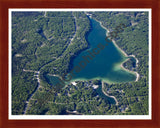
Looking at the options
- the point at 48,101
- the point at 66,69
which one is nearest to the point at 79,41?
the point at 66,69

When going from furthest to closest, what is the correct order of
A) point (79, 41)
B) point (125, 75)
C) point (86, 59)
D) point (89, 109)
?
point (79, 41)
point (86, 59)
point (125, 75)
point (89, 109)

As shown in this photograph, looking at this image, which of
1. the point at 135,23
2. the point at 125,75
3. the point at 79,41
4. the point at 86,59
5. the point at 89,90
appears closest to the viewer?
the point at 89,90

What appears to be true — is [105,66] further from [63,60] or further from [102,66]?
[63,60]

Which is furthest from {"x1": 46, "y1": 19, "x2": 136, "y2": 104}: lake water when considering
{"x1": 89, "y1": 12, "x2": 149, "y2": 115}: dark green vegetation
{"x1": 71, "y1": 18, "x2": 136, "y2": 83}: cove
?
{"x1": 89, "y1": 12, "x2": 149, "y2": 115}: dark green vegetation

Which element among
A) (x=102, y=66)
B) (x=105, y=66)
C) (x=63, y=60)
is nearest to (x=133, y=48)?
(x=105, y=66)

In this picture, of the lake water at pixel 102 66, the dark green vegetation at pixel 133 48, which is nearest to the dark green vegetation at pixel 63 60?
the dark green vegetation at pixel 133 48

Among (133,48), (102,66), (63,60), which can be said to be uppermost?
(133,48)

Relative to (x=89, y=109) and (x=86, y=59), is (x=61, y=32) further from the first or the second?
(x=89, y=109)
